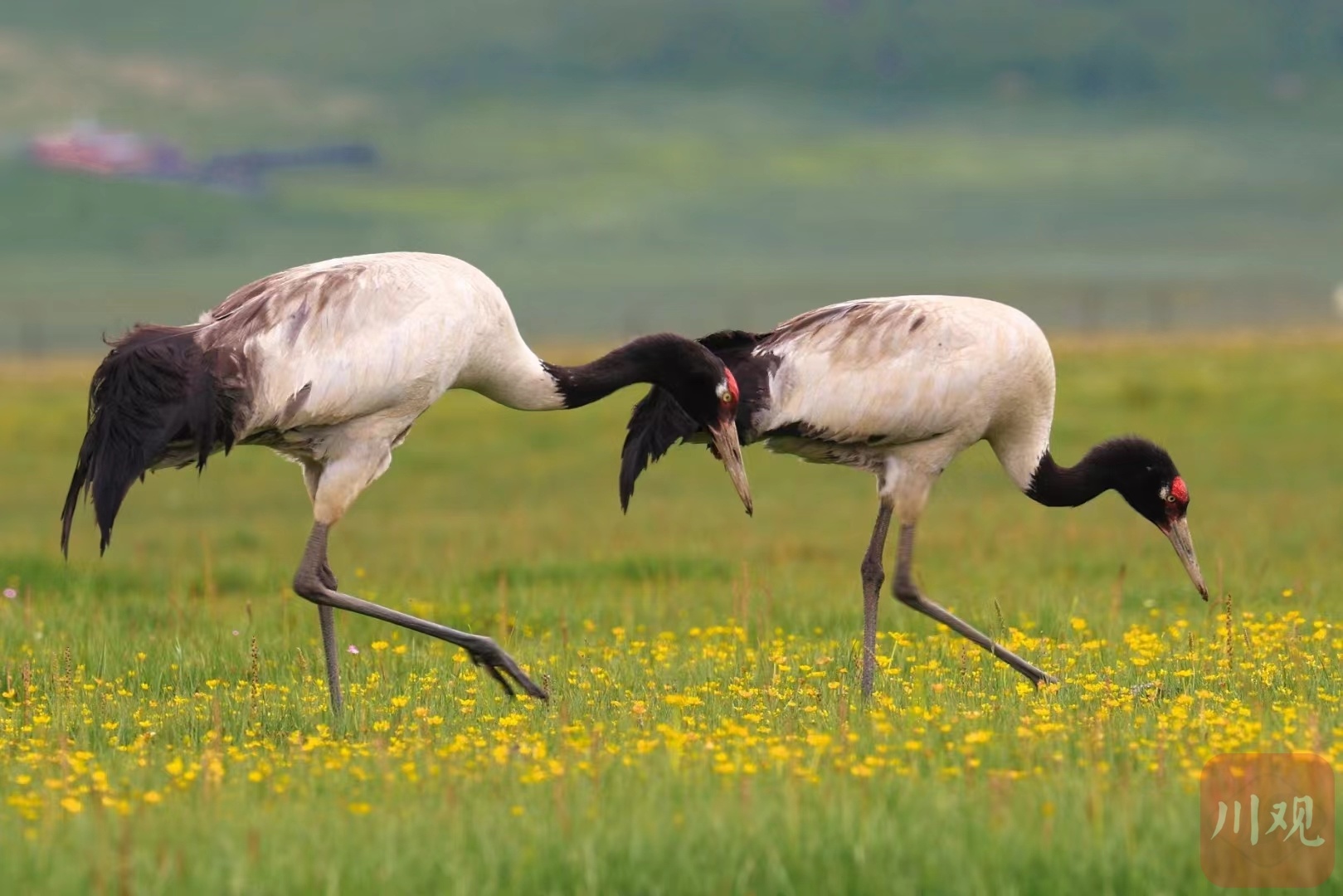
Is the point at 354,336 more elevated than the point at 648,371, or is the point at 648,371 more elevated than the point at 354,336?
the point at 354,336

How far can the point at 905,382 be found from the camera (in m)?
11.2

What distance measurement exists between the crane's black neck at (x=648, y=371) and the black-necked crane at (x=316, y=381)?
542 millimetres

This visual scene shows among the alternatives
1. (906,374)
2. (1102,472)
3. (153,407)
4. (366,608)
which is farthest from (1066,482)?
(153,407)

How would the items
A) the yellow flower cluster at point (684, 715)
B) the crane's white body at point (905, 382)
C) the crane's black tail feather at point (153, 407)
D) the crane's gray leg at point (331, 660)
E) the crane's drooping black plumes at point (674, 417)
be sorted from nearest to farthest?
1. the yellow flower cluster at point (684, 715)
2. the crane's gray leg at point (331, 660)
3. the crane's black tail feather at point (153, 407)
4. the crane's white body at point (905, 382)
5. the crane's drooping black plumes at point (674, 417)

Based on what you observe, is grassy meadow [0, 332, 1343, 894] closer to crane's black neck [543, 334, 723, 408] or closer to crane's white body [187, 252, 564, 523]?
crane's white body [187, 252, 564, 523]

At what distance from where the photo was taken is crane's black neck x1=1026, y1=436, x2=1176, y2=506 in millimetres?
12008

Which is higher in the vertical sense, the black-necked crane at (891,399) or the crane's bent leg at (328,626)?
the black-necked crane at (891,399)

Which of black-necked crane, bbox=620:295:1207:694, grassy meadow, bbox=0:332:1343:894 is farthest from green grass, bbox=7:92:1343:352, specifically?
black-necked crane, bbox=620:295:1207:694

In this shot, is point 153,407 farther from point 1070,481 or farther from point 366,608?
point 1070,481

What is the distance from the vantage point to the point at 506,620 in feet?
42.4

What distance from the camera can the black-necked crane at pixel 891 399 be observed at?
36.9ft

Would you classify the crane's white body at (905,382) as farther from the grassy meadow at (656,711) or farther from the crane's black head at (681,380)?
the grassy meadow at (656,711)

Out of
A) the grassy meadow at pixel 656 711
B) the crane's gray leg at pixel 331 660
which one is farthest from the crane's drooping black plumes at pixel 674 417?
the crane's gray leg at pixel 331 660

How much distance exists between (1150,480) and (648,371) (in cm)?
294
